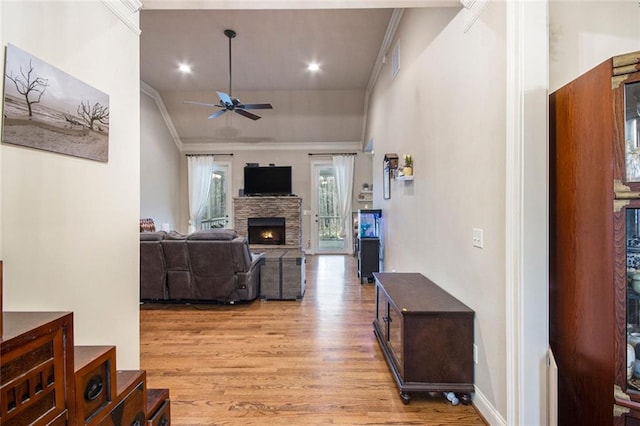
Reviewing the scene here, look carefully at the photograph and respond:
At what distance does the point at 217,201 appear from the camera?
331 inches

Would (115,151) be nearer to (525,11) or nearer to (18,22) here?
(18,22)

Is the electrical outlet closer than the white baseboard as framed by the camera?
No

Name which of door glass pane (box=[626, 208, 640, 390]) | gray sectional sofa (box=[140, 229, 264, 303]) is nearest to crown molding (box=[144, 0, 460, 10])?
door glass pane (box=[626, 208, 640, 390])

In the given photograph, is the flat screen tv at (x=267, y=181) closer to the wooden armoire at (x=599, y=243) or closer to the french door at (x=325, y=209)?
the french door at (x=325, y=209)

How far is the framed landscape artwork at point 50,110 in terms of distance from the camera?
1180mm

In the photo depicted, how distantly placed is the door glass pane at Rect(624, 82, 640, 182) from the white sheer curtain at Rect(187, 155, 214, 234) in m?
8.20

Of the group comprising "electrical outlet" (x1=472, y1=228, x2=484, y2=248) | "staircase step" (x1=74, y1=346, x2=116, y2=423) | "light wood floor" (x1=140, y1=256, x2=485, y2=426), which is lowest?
"light wood floor" (x1=140, y1=256, x2=485, y2=426)

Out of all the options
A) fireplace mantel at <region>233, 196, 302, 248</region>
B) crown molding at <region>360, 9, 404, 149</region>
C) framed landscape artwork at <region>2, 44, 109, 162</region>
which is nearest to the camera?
framed landscape artwork at <region>2, 44, 109, 162</region>

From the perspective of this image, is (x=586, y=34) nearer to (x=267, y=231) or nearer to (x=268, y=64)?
(x=268, y=64)

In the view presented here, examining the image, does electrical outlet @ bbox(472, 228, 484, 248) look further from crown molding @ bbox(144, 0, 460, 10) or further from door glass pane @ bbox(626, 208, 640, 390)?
crown molding @ bbox(144, 0, 460, 10)

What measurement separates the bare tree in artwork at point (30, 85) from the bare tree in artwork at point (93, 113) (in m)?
0.21

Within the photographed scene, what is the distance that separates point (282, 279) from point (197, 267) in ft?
3.71

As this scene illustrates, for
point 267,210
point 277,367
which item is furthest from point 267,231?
point 277,367

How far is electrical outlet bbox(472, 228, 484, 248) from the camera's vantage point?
1.86 metres
